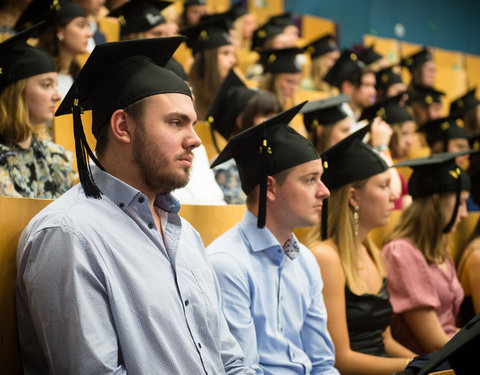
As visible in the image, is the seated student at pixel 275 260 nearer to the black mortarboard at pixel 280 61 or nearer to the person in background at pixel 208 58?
the person in background at pixel 208 58

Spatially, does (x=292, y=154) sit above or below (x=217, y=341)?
above

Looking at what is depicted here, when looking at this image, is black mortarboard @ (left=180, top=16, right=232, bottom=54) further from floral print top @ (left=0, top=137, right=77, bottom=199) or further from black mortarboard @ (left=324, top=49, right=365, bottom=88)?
floral print top @ (left=0, top=137, right=77, bottom=199)

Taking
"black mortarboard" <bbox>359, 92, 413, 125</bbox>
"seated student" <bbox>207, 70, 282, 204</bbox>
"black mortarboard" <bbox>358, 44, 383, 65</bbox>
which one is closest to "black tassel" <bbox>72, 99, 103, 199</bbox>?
"seated student" <bbox>207, 70, 282, 204</bbox>

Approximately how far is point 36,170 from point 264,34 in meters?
4.10

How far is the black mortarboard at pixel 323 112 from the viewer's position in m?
3.98

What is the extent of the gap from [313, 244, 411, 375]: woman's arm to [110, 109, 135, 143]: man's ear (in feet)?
3.99

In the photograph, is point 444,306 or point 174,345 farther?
point 444,306

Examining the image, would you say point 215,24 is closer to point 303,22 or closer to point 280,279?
point 280,279

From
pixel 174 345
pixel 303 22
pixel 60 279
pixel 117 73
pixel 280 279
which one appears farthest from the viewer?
pixel 303 22

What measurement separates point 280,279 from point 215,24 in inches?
120

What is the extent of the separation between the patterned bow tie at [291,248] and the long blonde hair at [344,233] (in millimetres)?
369

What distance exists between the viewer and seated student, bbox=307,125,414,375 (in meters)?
2.60

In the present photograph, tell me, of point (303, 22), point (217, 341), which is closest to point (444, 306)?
point (217, 341)

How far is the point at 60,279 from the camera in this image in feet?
4.81
